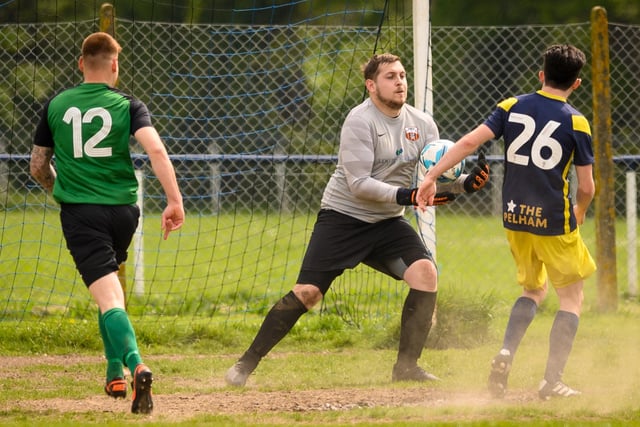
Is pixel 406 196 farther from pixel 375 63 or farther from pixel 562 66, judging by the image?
A: pixel 562 66

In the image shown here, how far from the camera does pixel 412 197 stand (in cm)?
597

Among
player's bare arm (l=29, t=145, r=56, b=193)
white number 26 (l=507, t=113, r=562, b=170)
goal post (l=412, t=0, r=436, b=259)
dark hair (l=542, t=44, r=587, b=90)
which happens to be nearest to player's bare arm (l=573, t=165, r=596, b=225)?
white number 26 (l=507, t=113, r=562, b=170)

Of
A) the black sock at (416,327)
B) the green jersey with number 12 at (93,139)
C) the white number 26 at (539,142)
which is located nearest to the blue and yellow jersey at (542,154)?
the white number 26 at (539,142)

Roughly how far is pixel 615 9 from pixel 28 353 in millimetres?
21921

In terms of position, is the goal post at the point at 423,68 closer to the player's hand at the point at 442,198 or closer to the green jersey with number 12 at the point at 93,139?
the player's hand at the point at 442,198

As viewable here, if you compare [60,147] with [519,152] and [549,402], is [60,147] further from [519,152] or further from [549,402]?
[549,402]

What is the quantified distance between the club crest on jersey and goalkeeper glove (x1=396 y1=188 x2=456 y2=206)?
44 centimetres

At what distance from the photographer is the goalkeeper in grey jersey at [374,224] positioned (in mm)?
6258

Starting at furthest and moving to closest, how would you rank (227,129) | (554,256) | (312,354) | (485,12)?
(485,12), (227,129), (312,354), (554,256)

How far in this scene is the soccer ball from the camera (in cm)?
611

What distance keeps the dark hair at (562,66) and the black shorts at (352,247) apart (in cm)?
133

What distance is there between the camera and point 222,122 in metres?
14.7

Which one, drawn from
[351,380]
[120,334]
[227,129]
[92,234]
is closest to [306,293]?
[351,380]

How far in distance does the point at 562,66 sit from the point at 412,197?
3.51 feet
